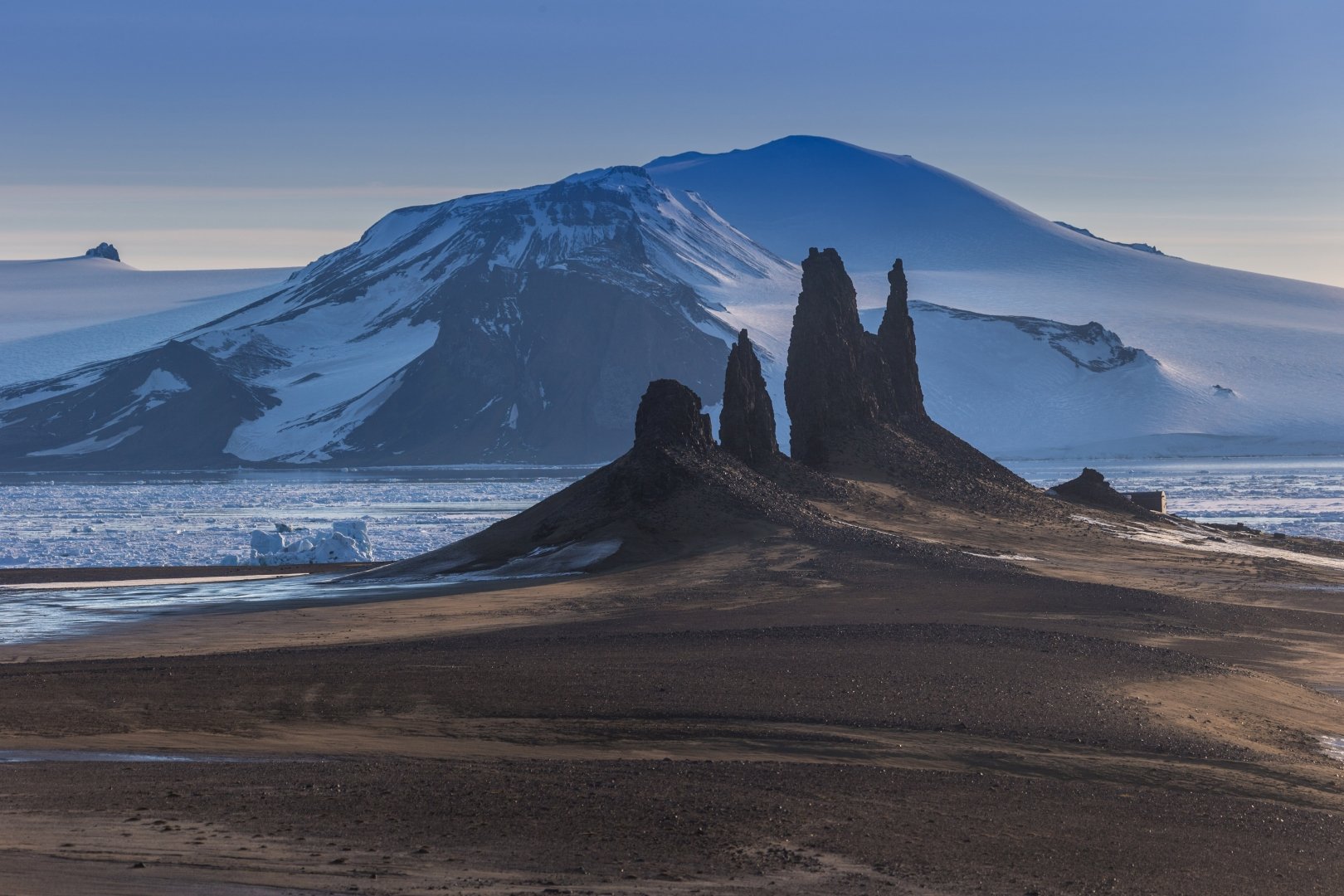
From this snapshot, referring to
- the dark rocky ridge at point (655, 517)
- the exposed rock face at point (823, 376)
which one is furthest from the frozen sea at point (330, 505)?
the exposed rock face at point (823, 376)

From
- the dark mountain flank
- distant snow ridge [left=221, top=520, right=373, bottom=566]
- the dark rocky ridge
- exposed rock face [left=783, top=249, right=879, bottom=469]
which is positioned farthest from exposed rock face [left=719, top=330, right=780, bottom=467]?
distant snow ridge [left=221, top=520, right=373, bottom=566]

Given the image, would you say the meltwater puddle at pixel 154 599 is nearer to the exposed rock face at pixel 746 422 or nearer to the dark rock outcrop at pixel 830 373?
the exposed rock face at pixel 746 422

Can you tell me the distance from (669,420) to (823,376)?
47.1 feet

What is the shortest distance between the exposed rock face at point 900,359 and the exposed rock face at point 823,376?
387cm

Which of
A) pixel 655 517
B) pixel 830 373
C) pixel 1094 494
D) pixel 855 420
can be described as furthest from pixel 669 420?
pixel 1094 494

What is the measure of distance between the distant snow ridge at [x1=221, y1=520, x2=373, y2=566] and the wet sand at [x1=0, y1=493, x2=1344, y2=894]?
30.0 metres

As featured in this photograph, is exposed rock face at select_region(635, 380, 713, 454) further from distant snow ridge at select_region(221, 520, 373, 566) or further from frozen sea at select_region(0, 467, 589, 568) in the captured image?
distant snow ridge at select_region(221, 520, 373, 566)

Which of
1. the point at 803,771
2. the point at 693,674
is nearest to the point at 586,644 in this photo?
the point at 693,674

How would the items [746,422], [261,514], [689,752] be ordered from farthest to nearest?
[261,514]
[746,422]
[689,752]

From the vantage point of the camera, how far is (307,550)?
7319 cm

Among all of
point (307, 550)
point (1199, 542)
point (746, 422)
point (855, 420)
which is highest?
point (855, 420)

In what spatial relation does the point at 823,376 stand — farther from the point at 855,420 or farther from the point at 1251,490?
the point at 1251,490

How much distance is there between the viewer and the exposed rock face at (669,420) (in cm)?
5981

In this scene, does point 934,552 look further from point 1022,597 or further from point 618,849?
point 618,849
